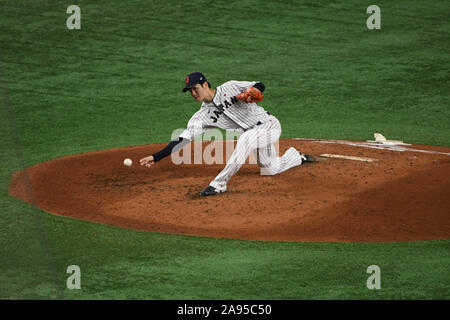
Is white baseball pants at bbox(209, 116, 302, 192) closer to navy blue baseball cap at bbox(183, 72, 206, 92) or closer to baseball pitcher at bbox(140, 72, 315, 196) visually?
baseball pitcher at bbox(140, 72, 315, 196)

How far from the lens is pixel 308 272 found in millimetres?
5527

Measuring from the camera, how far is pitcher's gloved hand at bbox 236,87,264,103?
7508 mm

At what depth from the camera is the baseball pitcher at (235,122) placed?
7.55 meters

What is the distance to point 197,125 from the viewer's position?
792 cm

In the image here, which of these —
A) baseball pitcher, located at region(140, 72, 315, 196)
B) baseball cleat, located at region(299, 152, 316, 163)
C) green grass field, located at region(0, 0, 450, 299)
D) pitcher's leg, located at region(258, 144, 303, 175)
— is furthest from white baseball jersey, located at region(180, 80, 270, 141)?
green grass field, located at region(0, 0, 450, 299)

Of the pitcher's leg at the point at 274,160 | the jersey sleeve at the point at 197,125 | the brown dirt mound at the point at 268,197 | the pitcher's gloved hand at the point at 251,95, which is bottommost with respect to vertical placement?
the brown dirt mound at the point at 268,197

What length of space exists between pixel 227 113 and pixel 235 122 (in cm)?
16

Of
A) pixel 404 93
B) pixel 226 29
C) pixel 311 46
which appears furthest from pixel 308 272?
pixel 226 29

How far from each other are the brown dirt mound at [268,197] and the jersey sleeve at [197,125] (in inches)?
21.6

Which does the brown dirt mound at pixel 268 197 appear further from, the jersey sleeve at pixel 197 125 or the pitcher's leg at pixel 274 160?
the jersey sleeve at pixel 197 125

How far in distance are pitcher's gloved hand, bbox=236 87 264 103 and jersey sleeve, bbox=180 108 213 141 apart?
1.65 ft

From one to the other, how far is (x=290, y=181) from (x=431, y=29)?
315 inches

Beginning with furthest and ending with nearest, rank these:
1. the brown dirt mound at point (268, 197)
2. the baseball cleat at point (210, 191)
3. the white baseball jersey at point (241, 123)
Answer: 1. the white baseball jersey at point (241, 123)
2. the baseball cleat at point (210, 191)
3. the brown dirt mound at point (268, 197)

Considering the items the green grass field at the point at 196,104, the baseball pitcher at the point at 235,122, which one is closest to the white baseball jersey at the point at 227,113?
the baseball pitcher at the point at 235,122
